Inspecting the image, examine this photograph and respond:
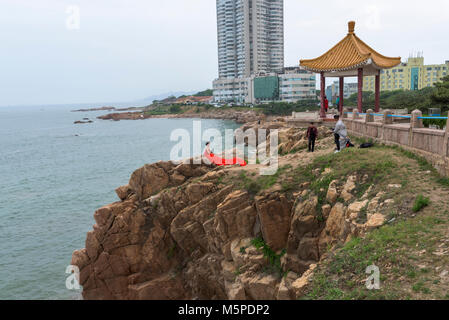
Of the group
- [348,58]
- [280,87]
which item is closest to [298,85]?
[280,87]

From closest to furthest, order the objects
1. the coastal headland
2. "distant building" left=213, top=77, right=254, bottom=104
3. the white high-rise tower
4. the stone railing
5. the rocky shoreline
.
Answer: the coastal headland, the stone railing, the rocky shoreline, "distant building" left=213, top=77, right=254, bottom=104, the white high-rise tower

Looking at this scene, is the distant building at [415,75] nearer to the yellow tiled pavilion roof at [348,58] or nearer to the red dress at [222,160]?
the yellow tiled pavilion roof at [348,58]

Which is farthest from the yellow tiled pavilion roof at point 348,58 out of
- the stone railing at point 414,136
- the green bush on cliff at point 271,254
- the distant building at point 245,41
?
the distant building at point 245,41

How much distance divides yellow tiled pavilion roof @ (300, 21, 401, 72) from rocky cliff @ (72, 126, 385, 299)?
18.4ft

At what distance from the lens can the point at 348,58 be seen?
23.0 metres

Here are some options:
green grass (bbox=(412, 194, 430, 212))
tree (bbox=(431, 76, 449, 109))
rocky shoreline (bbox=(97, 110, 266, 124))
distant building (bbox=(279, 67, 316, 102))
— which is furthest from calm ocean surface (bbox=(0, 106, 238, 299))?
distant building (bbox=(279, 67, 316, 102))

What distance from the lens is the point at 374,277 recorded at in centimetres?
798

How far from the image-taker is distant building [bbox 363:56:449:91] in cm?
10256

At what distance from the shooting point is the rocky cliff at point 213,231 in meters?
13.5

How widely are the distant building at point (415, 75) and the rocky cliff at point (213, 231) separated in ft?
329

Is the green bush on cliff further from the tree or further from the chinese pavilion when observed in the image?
the tree

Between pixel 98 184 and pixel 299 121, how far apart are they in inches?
896
